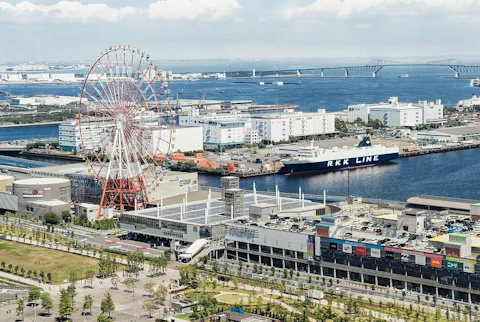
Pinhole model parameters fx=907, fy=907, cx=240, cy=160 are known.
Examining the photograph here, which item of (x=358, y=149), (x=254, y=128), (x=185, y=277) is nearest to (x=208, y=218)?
(x=185, y=277)

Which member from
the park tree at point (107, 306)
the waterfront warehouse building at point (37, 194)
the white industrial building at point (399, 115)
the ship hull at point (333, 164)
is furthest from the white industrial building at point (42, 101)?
the park tree at point (107, 306)

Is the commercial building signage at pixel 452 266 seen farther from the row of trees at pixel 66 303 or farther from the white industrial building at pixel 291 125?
the white industrial building at pixel 291 125

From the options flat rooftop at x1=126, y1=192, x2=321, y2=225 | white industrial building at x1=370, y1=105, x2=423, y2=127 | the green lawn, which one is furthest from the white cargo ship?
the green lawn

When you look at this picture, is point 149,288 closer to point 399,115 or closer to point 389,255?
point 389,255

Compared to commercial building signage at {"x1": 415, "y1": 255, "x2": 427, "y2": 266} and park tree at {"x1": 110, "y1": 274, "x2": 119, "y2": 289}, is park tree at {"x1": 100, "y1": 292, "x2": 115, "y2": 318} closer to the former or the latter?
park tree at {"x1": 110, "y1": 274, "x2": 119, "y2": 289}

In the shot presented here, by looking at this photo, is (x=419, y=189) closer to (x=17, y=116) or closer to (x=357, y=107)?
(x=357, y=107)
